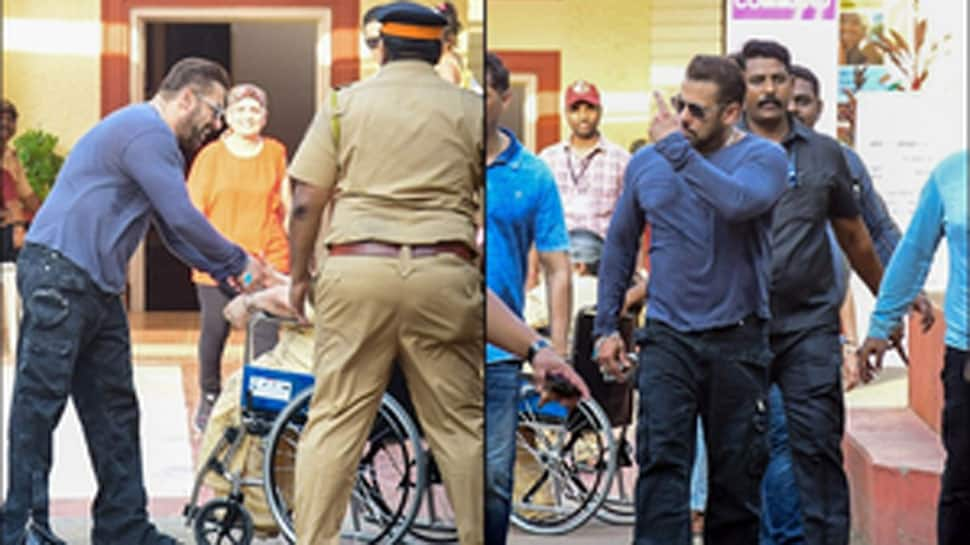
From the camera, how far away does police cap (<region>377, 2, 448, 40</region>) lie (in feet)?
16.7

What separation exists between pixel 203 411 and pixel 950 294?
1713 millimetres

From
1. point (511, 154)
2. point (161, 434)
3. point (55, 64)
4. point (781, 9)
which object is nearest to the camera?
point (511, 154)

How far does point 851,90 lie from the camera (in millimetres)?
5266

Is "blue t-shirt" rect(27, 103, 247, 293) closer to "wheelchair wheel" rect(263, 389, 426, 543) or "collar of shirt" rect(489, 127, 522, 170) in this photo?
"wheelchair wheel" rect(263, 389, 426, 543)

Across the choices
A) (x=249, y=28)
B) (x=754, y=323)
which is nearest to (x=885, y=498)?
(x=754, y=323)

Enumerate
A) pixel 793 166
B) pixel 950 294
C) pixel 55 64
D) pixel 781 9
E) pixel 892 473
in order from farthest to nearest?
pixel 55 64, pixel 892 473, pixel 793 166, pixel 781 9, pixel 950 294

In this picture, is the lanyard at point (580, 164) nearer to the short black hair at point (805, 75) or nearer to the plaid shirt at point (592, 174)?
the plaid shirt at point (592, 174)

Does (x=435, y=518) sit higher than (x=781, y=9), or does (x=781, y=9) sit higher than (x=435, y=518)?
(x=781, y=9)

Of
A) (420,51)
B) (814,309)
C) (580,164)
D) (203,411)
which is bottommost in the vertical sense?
(203,411)

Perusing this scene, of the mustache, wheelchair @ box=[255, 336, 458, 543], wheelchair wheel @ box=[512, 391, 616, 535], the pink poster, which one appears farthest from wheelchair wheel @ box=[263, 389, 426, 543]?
the pink poster

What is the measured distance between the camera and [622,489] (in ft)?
17.4

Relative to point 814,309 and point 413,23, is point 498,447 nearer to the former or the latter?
point 814,309

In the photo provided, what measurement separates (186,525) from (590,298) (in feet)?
3.48

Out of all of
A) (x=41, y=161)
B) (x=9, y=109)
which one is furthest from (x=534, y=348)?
(x=9, y=109)
